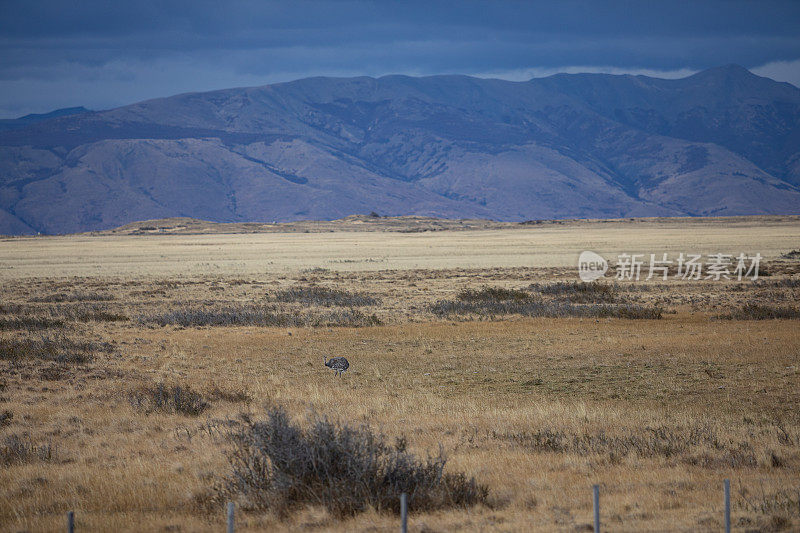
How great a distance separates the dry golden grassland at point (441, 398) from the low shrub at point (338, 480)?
0.56 feet

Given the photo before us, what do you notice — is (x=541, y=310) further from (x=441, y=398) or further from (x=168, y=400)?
(x=168, y=400)

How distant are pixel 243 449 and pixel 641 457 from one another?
559 centimetres

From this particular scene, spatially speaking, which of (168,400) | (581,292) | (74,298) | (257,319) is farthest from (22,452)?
(74,298)

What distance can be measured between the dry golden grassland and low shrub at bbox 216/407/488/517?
17cm

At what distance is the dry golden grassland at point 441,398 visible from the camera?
29.7 feet

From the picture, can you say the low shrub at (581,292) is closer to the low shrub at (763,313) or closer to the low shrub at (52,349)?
the low shrub at (763,313)

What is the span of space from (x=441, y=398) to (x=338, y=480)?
702 cm

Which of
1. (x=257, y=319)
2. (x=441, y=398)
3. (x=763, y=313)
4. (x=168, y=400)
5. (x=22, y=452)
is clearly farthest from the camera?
(x=257, y=319)

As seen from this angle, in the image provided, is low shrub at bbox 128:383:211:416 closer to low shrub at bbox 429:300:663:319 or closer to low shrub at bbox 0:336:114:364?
low shrub at bbox 0:336:114:364

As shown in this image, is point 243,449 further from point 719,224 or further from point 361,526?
point 719,224

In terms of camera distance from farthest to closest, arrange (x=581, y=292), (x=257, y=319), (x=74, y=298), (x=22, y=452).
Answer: (x=74, y=298), (x=581, y=292), (x=257, y=319), (x=22, y=452)

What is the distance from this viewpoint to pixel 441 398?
52.1 ft

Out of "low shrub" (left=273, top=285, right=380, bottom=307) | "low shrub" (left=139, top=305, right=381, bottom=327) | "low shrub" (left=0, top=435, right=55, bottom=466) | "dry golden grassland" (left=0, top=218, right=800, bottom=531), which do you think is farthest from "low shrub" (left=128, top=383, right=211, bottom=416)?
"low shrub" (left=273, top=285, right=380, bottom=307)

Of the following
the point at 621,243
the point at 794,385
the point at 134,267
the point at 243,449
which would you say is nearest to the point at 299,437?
the point at 243,449
